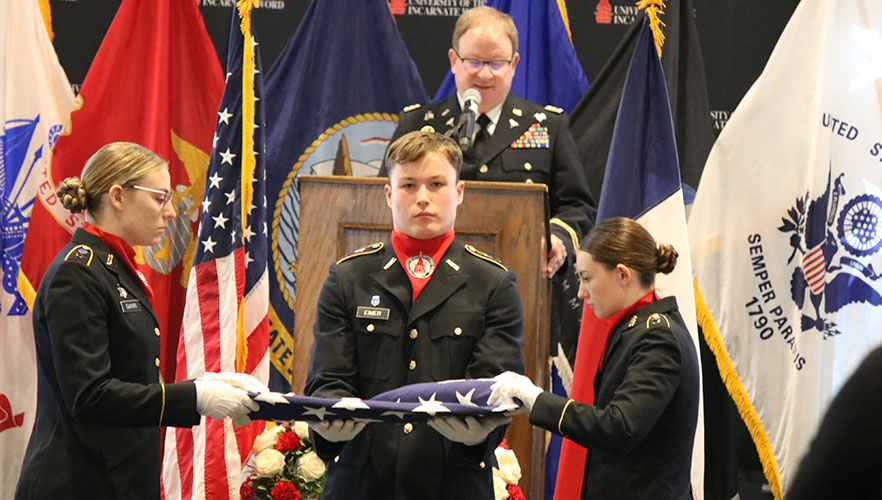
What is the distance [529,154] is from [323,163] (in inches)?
50.1

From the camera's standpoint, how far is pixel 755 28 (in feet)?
17.5

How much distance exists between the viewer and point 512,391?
253 cm

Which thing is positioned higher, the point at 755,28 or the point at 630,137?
the point at 755,28

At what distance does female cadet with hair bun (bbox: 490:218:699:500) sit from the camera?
264cm

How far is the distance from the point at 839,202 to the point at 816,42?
786 millimetres

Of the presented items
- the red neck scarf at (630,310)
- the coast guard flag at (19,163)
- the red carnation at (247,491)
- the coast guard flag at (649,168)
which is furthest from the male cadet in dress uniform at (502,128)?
the coast guard flag at (19,163)

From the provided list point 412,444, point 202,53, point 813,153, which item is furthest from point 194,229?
point 813,153

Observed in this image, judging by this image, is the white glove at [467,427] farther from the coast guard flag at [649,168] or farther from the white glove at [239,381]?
the coast guard flag at [649,168]

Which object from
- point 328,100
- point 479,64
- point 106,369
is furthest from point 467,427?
point 328,100

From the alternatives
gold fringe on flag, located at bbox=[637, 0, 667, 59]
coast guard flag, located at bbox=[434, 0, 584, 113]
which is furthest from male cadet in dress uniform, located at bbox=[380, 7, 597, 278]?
coast guard flag, located at bbox=[434, 0, 584, 113]

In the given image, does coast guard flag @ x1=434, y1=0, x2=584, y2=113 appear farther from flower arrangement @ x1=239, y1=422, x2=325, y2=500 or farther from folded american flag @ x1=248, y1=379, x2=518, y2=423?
folded american flag @ x1=248, y1=379, x2=518, y2=423

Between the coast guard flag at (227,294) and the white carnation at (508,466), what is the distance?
1329 millimetres

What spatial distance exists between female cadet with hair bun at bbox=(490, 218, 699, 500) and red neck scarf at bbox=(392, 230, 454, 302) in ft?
1.24

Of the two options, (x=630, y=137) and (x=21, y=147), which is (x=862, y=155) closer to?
(x=630, y=137)
